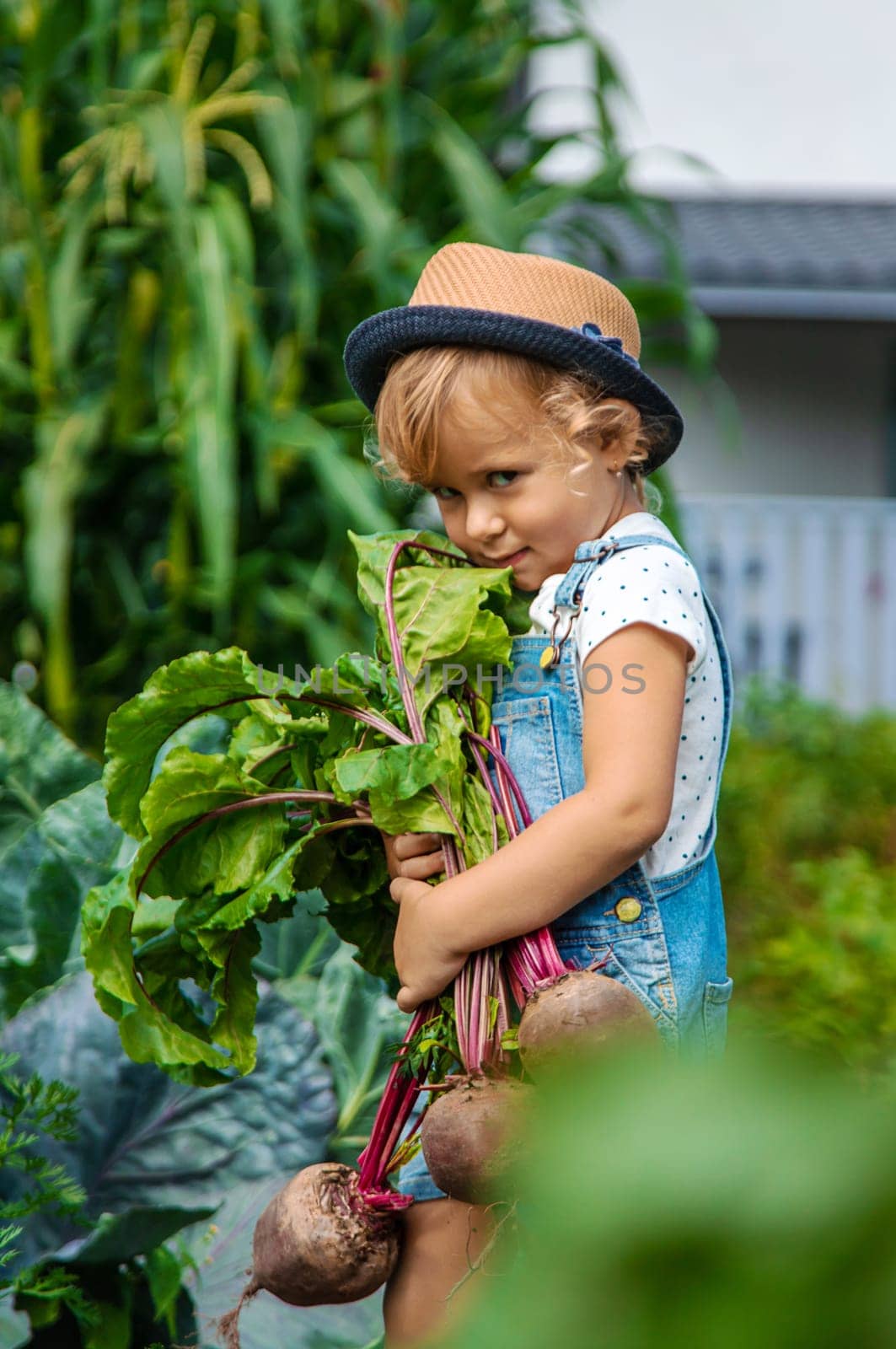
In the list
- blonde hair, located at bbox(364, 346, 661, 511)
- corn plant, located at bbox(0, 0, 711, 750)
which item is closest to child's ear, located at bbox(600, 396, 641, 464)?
blonde hair, located at bbox(364, 346, 661, 511)

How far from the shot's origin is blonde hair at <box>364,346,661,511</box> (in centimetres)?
121

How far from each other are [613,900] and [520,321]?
0.53m

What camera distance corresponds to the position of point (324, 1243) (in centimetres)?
108

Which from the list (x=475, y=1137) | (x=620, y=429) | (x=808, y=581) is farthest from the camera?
(x=808, y=581)

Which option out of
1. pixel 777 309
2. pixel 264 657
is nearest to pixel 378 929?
pixel 264 657

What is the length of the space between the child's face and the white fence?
16.5ft

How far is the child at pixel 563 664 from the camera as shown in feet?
3.59

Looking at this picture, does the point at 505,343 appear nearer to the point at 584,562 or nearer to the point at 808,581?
the point at 584,562

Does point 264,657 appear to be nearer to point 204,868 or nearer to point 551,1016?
point 204,868

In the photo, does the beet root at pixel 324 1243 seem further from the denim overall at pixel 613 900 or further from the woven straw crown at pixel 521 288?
the woven straw crown at pixel 521 288

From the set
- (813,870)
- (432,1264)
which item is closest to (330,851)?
(432,1264)

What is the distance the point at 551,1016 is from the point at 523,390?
1.87 ft

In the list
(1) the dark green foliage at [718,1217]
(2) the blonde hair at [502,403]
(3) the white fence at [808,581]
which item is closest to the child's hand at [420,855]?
(2) the blonde hair at [502,403]

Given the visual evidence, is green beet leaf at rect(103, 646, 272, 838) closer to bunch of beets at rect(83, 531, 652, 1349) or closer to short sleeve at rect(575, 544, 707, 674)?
bunch of beets at rect(83, 531, 652, 1349)
